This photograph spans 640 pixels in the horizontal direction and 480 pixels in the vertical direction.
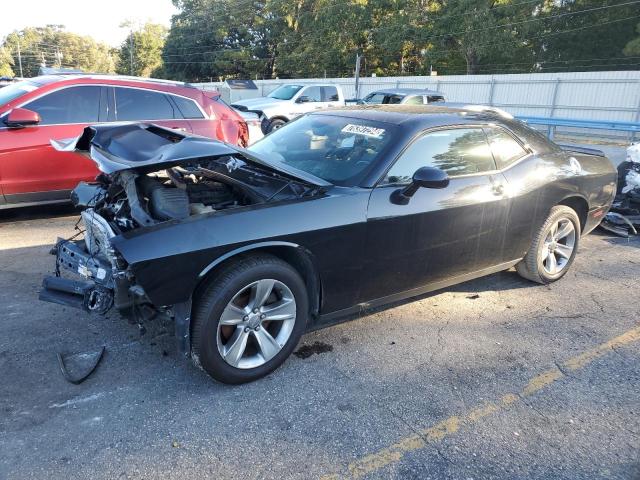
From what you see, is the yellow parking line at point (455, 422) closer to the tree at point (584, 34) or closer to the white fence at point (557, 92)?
the white fence at point (557, 92)

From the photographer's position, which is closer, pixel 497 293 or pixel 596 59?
pixel 497 293

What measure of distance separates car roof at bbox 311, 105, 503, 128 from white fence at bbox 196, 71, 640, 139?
19.1m

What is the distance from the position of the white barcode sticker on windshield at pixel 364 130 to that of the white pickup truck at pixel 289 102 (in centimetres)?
1082

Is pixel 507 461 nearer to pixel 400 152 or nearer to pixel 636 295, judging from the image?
pixel 400 152

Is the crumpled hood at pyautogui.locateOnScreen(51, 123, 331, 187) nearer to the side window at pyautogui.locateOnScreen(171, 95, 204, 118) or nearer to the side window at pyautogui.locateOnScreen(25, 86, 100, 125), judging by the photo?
the side window at pyautogui.locateOnScreen(25, 86, 100, 125)

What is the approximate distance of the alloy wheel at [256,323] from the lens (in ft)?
9.77

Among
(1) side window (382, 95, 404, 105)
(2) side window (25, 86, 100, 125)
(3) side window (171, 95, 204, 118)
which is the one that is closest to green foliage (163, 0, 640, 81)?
(1) side window (382, 95, 404, 105)

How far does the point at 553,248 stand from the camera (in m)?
4.76

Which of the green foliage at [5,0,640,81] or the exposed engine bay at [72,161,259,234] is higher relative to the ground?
the green foliage at [5,0,640,81]

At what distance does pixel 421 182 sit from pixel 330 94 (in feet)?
46.5

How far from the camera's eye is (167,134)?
3623 millimetres

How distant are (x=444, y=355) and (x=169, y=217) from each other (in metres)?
2.08

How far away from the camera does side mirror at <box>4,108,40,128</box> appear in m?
5.53

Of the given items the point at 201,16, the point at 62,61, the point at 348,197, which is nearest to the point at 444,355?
the point at 348,197
